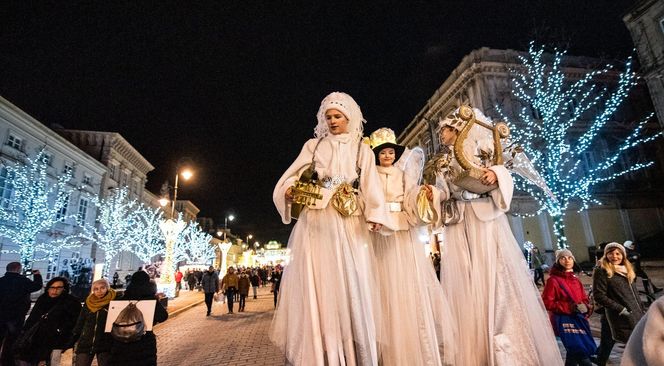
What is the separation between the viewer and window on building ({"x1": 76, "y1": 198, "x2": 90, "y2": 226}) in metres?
32.6

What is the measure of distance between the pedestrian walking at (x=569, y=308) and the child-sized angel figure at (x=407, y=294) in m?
2.07

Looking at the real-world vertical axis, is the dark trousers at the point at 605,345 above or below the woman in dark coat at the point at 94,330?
below

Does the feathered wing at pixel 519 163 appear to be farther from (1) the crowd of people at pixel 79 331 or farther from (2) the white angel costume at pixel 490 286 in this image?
(1) the crowd of people at pixel 79 331

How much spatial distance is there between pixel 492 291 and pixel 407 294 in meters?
0.80

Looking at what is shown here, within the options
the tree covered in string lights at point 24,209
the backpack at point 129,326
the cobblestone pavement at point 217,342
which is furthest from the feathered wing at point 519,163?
the tree covered in string lights at point 24,209

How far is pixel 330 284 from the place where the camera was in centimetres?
290

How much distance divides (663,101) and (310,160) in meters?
27.5

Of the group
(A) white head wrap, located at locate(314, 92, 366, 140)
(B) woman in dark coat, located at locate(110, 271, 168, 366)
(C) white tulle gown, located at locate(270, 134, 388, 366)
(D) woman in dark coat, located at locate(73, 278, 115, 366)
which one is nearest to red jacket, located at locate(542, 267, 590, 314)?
(C) white tulle gown, located at locate(270, 134, 388, 366)

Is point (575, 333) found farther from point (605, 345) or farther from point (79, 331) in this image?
point (79, 331)

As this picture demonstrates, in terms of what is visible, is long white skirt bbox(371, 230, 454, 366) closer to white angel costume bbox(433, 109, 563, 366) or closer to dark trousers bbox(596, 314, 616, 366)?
white angel costume bbox(433, 109, 563, 366)

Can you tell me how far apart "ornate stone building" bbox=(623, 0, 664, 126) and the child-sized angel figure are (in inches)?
1030

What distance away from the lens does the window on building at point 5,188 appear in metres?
22.6

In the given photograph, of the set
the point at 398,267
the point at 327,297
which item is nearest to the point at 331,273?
the point at 327,297

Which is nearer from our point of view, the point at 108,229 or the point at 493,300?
the point at 493,300
